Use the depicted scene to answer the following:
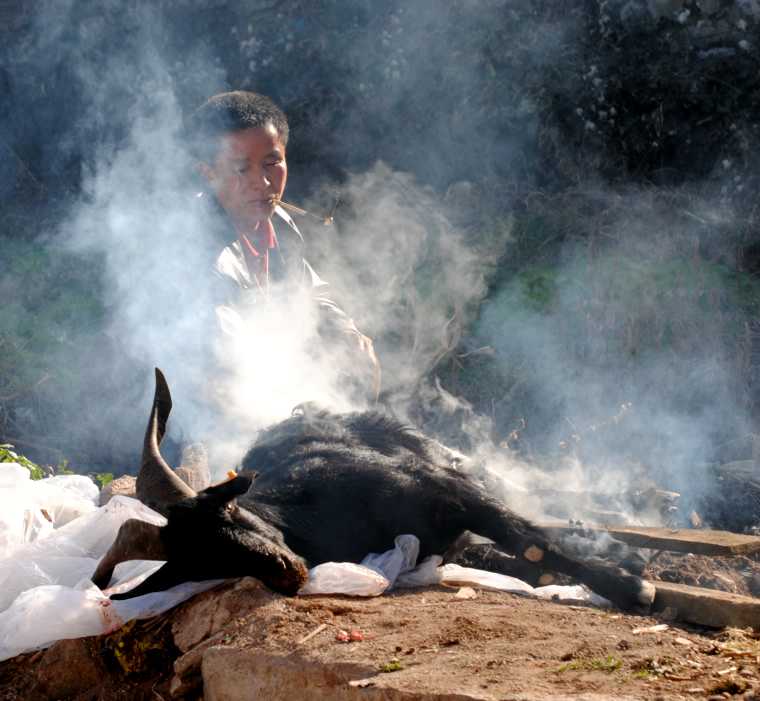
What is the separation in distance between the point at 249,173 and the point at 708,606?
4.41m

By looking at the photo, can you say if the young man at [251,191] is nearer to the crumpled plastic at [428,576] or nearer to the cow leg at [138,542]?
the crumpled plastic at [428,576]

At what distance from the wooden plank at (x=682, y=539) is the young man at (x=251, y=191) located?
8.03ft

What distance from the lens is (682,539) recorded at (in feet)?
13.5

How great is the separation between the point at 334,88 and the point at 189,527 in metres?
7.37

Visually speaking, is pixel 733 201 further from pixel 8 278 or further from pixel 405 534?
pixel 8 278

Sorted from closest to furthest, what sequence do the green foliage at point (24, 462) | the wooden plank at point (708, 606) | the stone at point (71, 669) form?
the wooden plank at point (708, 606)
the stone at point (71, 669)
the green foliage at point (24, 462)

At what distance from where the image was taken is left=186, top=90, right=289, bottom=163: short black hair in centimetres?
646

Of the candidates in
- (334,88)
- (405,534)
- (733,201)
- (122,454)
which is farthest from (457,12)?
(405,534)

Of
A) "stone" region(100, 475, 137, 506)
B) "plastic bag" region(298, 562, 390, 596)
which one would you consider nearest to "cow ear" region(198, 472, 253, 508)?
"plastic bag" region(298, 562, 390, 596)

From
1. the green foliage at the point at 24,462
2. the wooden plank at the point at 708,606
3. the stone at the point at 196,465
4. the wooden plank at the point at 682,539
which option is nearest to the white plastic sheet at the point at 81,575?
the wooden plank at the point at 708,606

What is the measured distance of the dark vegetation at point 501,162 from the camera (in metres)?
7.78

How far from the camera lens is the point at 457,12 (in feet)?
30.1

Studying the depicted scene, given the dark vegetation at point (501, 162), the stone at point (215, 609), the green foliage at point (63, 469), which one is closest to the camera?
the stone at point (215, 609)

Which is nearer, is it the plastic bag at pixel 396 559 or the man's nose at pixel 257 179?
the plastic bag at pixel 396 559
